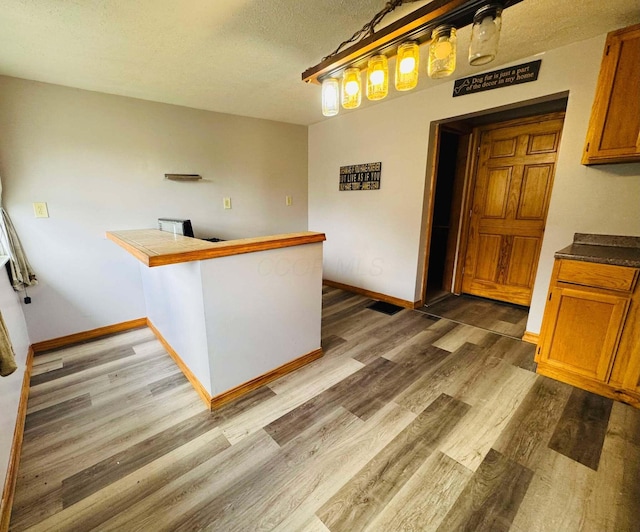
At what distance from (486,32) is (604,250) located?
1.72 m

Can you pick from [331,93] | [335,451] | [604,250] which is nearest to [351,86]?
[331,93]

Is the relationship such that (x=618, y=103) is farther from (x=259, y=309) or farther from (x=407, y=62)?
(x=259, y=309)

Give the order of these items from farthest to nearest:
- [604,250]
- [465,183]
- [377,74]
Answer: [465,183] < [604,250] < [377,74]

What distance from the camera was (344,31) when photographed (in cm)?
171

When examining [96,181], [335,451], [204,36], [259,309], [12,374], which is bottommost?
[335,451]

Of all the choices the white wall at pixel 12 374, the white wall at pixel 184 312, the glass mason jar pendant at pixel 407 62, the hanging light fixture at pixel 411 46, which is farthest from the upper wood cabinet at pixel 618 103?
the white wall at pixel 12 374

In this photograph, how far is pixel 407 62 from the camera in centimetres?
126

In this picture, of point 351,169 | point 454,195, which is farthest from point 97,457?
point 454,195

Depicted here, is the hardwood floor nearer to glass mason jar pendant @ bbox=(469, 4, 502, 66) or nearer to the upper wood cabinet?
the upper wood cabinet

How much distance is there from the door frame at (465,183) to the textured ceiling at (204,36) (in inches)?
30.6

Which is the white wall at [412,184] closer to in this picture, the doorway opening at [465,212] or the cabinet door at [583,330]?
the doorway opening at [465,212]

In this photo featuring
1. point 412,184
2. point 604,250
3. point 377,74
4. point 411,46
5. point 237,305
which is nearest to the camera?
point 411,46

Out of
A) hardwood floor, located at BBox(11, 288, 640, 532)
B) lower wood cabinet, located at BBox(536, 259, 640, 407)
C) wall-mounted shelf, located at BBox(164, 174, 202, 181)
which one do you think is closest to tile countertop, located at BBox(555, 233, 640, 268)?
lower wood cabinet, located at BBox(536, 259, 640, 407)

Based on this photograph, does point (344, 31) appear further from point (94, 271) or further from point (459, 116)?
point (94, 271)
